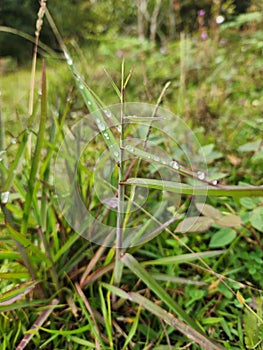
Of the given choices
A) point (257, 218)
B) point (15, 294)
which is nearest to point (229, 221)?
point (257, 218)

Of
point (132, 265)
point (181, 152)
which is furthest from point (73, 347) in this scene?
point (181, 152)

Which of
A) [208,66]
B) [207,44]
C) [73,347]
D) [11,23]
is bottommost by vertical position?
[73,347]

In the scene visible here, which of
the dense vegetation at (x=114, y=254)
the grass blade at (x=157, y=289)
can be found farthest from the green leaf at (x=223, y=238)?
the grass blade at (x=157, y=289)

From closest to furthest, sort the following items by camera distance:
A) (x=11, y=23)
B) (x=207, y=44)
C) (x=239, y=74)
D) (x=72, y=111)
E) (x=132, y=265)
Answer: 1. (x=132, y=265)
2. (x=72, y=111)
3. (x=239, y=74)
4. (x=207, y=44)
5. (x=11, y=23)

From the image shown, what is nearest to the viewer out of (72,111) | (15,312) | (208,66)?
(15,312)

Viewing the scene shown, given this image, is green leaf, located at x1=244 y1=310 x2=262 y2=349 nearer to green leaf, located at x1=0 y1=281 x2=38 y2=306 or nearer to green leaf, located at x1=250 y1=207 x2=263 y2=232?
green leaf, located at x1=250 y1=207 x2=263 y2=232

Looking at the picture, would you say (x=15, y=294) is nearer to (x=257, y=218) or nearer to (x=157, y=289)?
(x=157, y=289)

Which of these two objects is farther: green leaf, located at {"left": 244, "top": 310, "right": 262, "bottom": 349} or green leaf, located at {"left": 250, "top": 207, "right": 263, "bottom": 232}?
green leaf, located at {"left": 250, "top": 207, "right": 263, "bottom": 232}

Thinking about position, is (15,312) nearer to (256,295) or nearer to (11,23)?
(256,295)

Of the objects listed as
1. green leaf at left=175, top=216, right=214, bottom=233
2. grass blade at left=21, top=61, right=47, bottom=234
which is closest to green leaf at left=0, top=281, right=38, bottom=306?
grass blade at left=21, top=61, right=47, bottom=234

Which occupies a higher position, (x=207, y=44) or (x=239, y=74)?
(x=207, y=44)
